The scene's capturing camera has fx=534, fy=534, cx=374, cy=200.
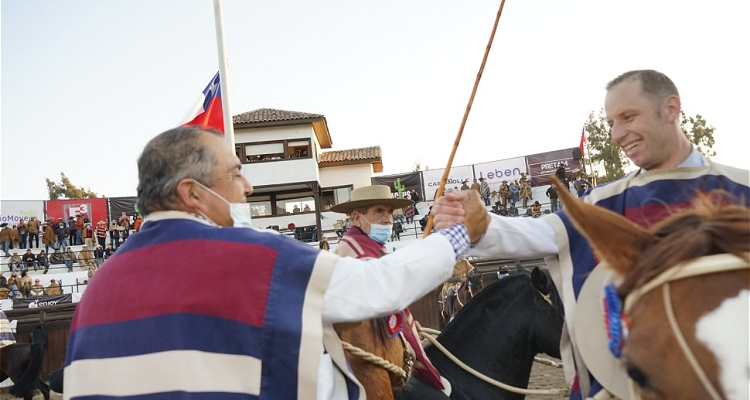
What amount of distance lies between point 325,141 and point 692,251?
3836 cm

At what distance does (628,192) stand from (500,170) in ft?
100

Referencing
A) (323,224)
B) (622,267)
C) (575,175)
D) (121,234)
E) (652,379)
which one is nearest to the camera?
(652,379)

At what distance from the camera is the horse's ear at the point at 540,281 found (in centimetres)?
412

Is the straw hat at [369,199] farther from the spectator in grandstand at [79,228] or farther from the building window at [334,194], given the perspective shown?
the building window at [334,194]

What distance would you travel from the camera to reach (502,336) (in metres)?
4.15

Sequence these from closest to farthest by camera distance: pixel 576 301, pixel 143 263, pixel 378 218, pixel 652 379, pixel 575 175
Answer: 1. pixel 652 379
2. pixel 143 263
3. pixel 576 301
4. pixel 378 218
5. pixel 575 175

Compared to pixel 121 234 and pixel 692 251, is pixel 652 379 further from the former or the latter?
pixel 121 234

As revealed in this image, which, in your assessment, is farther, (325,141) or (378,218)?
(325,141)

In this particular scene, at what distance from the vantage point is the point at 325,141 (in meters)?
39.1

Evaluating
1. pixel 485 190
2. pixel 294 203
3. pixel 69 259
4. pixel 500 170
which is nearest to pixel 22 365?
pixel 69 259

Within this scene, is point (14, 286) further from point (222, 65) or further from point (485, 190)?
point (485, 190)

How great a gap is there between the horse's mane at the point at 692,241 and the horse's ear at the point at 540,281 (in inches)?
111

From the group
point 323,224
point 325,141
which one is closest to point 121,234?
point 323,224

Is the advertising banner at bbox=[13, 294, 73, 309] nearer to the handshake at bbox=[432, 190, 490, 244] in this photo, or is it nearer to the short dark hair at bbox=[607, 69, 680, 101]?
the handshake at bbox=[432, 190, 490, 244]
